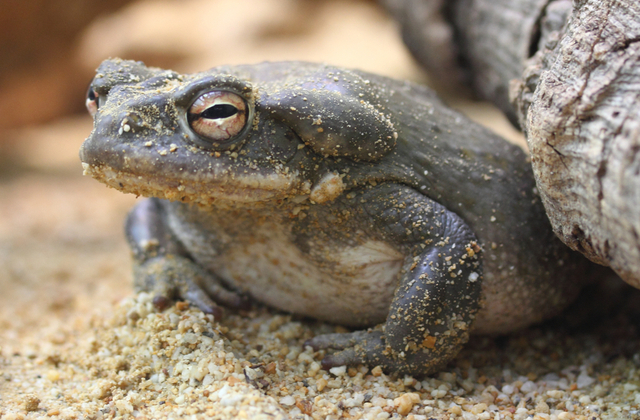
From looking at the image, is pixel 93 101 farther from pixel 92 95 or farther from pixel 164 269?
pixel 164 269

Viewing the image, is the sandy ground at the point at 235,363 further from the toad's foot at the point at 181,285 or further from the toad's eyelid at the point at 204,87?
the toad's eyelid at the point at 204,87

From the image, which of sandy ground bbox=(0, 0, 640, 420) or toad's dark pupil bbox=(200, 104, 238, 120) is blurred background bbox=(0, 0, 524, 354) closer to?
sandy ground bbox=(0, 0, 640, 420)

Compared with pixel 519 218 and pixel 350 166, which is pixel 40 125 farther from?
pixel 519 218

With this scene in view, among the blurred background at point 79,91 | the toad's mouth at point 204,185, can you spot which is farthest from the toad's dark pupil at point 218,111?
the blurred background at point 79,91

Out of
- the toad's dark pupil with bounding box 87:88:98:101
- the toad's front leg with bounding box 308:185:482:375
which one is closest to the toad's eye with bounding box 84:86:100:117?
the toad's dark pupil with bounding box 87:88:98:101

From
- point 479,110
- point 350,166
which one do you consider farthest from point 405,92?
point 479,110

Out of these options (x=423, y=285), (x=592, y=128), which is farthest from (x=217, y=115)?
(x=592, y=128)
